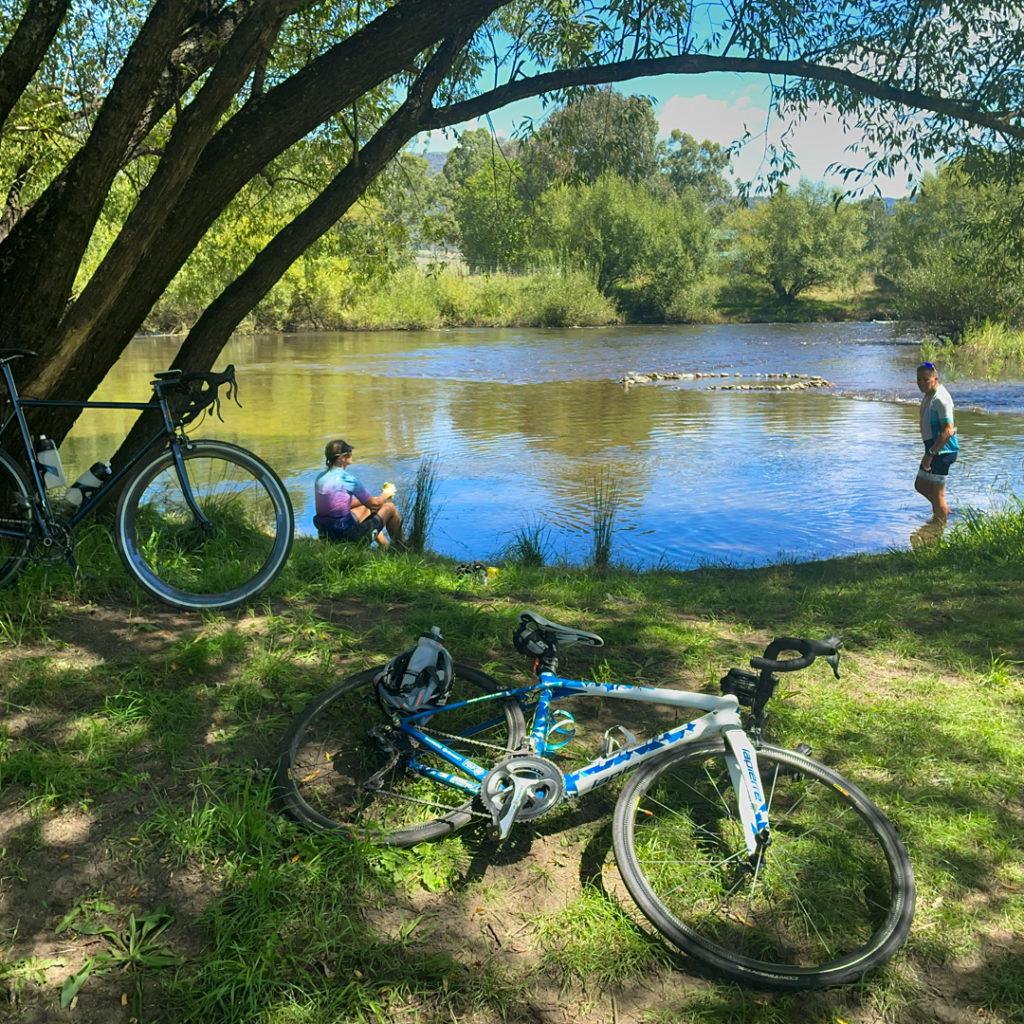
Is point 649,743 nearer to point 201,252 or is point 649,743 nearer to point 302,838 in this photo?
point 302,838

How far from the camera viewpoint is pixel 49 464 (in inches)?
174

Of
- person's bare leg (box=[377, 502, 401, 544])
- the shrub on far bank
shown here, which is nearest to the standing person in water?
person's bare leg (box=[377, 502, 401, 544])

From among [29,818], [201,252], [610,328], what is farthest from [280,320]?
[29,818]

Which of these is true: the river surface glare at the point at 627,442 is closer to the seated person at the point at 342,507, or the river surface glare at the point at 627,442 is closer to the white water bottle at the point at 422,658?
the seated person at the point at 342,507

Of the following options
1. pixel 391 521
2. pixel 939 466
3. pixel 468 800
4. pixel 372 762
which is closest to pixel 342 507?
pixel 391 521

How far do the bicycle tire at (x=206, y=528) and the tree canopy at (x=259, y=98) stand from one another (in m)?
0.97

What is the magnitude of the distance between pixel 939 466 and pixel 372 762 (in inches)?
352

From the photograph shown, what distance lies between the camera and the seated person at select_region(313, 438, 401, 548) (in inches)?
316

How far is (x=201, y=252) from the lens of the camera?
1401 centimetres

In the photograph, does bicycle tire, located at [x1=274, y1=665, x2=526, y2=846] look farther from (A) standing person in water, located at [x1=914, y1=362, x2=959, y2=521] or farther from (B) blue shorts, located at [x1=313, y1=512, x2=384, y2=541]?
(A) standing person in water, located at [x1=914, y1=362, x2=959, y2=521]

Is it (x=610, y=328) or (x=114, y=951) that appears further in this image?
(x=610, y=328)

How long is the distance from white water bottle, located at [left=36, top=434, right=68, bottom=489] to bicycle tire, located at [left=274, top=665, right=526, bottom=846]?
78.7 inches

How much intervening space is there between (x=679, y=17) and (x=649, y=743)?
270 inches

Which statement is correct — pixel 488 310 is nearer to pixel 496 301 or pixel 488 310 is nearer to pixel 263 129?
pixel 496 301
